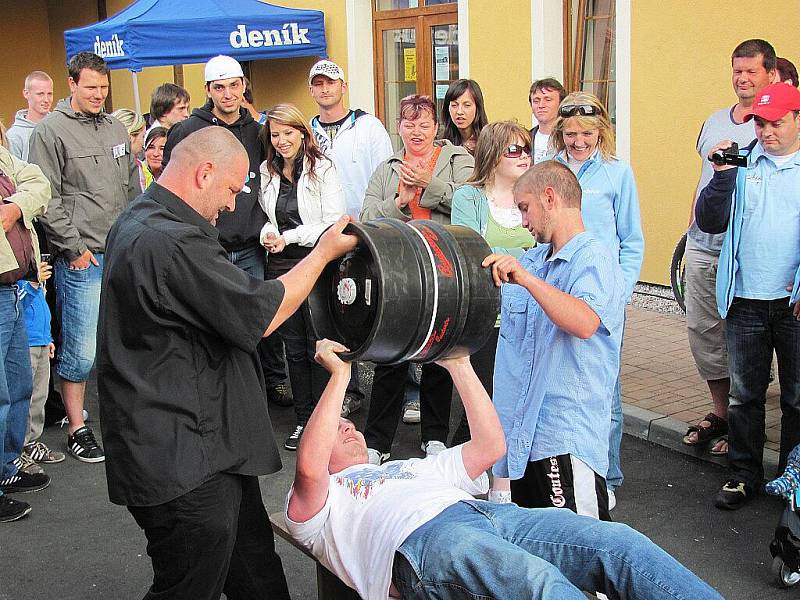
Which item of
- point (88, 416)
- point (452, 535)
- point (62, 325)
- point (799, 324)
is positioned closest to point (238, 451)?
point (452, 535)

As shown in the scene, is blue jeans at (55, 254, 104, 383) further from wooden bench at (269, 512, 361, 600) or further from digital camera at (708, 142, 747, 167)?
digital camera at (708, 142, 747, 167)

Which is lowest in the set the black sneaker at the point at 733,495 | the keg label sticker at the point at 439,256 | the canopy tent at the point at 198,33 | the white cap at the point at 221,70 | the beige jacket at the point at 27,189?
the black sneaker at the point at 733,495

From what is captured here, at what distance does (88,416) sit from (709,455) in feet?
13.4

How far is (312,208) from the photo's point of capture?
600 cm

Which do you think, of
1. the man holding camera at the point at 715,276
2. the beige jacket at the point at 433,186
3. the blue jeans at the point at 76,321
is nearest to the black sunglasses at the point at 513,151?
the beige jacket at the point at 433,186

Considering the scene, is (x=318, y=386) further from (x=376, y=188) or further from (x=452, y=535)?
(x=452, y=535)

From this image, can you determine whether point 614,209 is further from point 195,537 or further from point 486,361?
point 195,537

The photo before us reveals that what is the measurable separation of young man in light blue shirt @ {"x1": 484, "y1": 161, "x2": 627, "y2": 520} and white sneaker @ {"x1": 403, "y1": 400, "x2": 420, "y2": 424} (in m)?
2.67

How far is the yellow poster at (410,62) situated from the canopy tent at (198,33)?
1.29m

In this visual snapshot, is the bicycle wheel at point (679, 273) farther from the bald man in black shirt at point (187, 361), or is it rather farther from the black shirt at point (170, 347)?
the black shirt at point (170, 347)

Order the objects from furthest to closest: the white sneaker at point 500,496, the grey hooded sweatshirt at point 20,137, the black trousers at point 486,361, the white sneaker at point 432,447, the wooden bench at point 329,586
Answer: the grey hooded sweatshirt at point 20,137, the white sneaker at point 432,447, the black trousers at point 486,361, the white sneaker at point 500,496, the wooden bench at point 329,586

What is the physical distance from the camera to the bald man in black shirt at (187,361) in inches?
117

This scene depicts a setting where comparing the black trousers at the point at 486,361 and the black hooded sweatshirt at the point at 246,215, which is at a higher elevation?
the black hooded sweatshirt at the point at 246,215

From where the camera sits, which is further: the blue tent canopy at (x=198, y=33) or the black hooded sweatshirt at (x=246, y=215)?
the blue tent canopy at (x=198, y=33)
